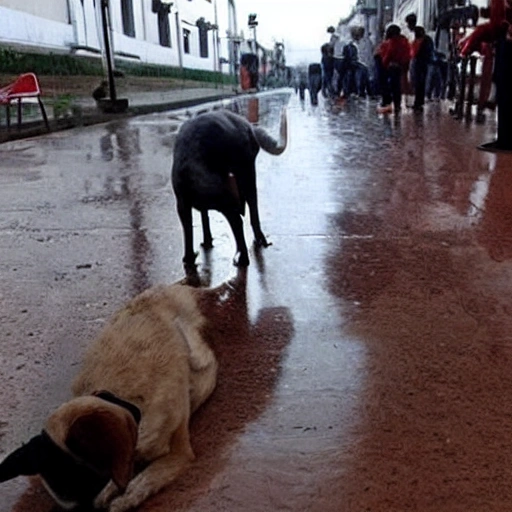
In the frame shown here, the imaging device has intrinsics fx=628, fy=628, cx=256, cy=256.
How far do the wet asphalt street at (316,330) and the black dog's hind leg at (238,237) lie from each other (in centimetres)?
7

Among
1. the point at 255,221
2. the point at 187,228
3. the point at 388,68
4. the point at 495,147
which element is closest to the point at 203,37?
the point at 388,68

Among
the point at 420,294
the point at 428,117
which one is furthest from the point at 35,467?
the point at 428,117

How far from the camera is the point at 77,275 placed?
103 inches

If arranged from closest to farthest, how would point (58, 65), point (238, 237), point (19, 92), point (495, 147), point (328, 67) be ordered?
point (238, 237) < point (495, 147) < point (19, 92) < point (58, 65) < point (328, 67)

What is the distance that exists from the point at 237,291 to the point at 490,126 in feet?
22.5

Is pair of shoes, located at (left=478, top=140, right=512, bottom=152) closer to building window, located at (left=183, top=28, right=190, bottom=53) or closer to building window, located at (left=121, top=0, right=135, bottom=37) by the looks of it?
building window, located at (left=121, top=0, right=135, bottom=37)

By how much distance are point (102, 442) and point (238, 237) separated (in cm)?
167

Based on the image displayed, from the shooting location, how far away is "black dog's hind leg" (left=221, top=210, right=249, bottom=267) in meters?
2.55

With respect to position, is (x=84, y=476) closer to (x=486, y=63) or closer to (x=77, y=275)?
(x=77, y=275)

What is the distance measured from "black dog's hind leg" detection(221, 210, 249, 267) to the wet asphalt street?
73 mm

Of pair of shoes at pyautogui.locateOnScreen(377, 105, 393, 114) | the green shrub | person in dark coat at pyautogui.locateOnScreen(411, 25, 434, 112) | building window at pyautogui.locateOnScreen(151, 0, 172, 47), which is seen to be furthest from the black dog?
building window at pyautogui.locateOnScreen(151, 0, 172, 47)

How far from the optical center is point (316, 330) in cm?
201

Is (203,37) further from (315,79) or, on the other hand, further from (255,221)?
(255,221)

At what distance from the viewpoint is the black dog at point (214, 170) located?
2488 mm
